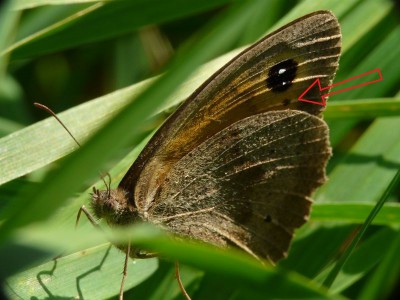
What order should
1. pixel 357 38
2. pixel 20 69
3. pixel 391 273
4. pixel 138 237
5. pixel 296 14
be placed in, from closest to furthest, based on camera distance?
1. pixel 138 237
2. pixel 391 273
3. pixel 296 14
4. pixel 357 38
5. pixel 20 69

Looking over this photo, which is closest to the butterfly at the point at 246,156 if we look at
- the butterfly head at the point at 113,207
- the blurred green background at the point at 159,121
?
the butterfly head at the point at 113,207

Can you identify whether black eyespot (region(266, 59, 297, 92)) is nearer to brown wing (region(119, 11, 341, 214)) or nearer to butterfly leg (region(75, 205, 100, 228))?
brown wing (region(119, 11, 341, 214))

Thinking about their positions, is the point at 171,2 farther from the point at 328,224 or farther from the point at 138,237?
the point at 138,237

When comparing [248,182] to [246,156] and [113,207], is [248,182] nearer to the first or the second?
[246,156]

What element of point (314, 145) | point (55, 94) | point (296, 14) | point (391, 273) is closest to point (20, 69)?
point (55, 94)

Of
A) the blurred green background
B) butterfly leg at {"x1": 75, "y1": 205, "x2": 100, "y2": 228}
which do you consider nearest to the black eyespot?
the blurred green background

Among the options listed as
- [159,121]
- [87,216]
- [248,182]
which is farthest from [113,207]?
[159,121]
